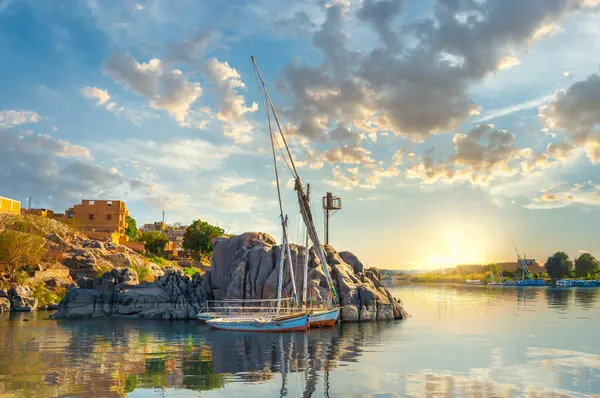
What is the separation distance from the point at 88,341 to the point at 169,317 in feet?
83.7

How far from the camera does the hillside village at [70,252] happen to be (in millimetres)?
90250

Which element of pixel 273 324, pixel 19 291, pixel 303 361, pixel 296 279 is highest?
pixel 296 279

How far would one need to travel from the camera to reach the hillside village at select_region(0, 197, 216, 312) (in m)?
90.2

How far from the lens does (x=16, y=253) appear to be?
9125 centimetres

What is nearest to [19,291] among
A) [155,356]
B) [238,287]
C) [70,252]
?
[70,252]

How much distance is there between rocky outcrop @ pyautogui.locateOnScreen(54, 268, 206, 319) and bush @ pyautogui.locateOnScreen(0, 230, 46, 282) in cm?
→ 1867

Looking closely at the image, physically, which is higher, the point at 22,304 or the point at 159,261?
the point at 159,261

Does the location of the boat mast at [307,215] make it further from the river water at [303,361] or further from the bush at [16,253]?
the bush at [16,253]

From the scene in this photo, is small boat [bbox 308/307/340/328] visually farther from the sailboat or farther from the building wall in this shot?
the building wall

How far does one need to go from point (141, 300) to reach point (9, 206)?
224 feet

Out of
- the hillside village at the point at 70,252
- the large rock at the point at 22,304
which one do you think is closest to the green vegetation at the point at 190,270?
the hillside village at the point at 70,252

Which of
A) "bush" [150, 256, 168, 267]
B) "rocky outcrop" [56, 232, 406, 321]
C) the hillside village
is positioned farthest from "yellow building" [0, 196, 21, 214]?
"rocky outcrop" [56, 232, 406, 321]

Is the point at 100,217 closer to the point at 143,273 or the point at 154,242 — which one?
the point at 154,242

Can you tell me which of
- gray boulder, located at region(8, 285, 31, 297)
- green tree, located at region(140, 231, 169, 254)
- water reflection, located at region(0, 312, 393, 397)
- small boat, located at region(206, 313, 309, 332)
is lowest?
water reflection, located at region(0, 312, 393, 397)
